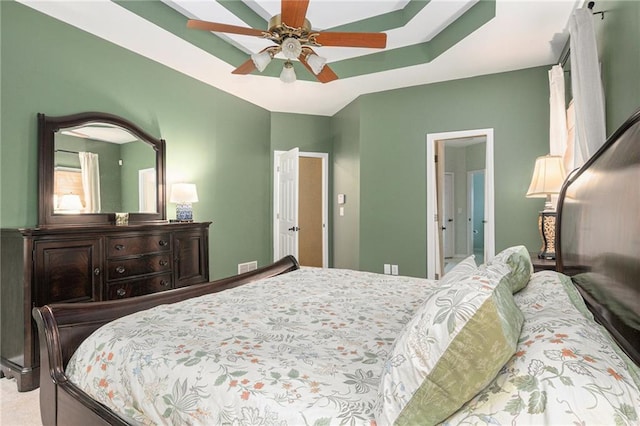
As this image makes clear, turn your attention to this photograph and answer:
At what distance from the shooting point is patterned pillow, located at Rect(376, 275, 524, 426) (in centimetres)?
72

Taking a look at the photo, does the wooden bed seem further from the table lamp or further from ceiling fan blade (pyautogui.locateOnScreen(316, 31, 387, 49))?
ceiling fan blade (pyautogui.locateOnScreen(316, 31, 387, 49))

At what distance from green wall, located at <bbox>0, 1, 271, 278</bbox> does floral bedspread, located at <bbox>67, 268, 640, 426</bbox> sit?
79.9 inches

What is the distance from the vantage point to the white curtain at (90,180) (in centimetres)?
283

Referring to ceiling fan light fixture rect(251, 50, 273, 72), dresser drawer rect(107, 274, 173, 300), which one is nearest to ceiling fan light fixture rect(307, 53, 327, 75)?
ceiling fan light fixture rect(251, 50, 273, 72)

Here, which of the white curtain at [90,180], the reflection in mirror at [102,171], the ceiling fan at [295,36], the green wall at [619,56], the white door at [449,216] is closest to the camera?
the green wall at [619,56]

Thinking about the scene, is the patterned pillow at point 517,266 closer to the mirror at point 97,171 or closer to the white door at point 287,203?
the mirror at point 97,171

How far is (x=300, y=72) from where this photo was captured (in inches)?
160

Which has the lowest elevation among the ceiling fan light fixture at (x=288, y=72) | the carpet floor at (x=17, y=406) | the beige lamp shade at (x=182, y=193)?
the carpet floor at (x=17, y=406)

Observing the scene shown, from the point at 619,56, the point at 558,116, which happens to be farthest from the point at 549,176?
the point at 619,56

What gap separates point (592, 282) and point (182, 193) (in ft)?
11.1

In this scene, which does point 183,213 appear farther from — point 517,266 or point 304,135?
point 517,266

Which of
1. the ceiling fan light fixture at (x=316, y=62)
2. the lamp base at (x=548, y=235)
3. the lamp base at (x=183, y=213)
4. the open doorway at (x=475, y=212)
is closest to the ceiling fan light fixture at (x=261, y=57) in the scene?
the ceiling fan light fixture at (x=316, y=62)

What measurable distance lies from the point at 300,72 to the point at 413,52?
1.30 metres

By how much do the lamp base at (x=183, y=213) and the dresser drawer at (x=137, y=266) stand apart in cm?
51
